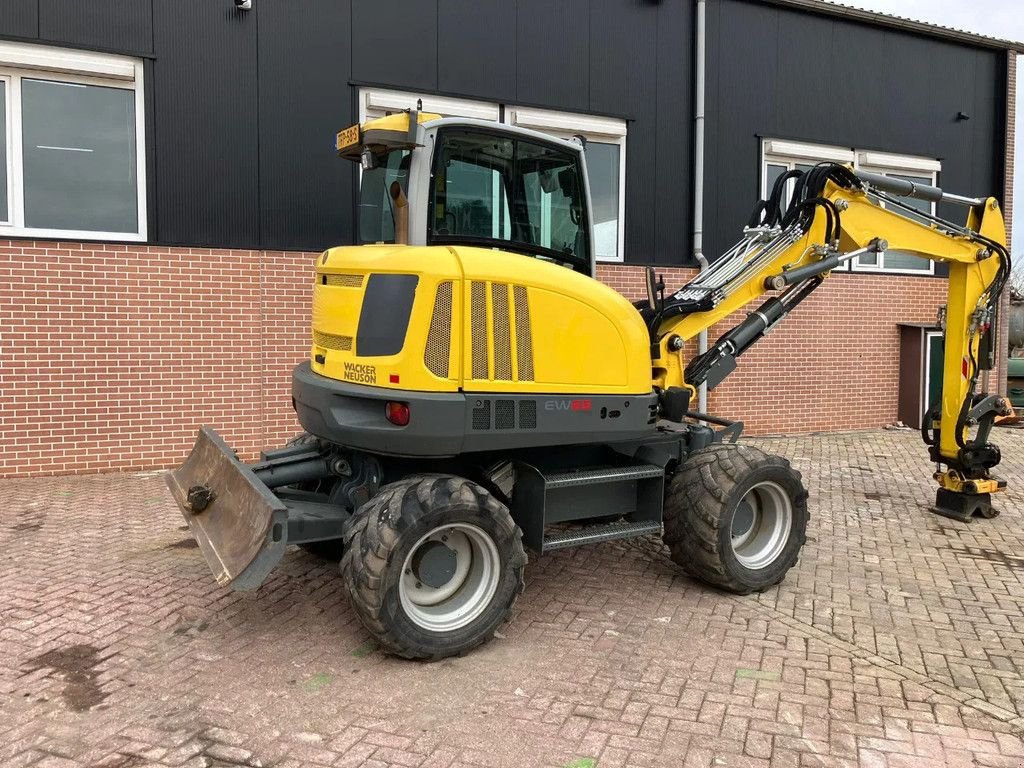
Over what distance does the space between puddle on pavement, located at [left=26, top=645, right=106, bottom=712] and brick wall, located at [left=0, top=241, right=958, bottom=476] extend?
4.44 m

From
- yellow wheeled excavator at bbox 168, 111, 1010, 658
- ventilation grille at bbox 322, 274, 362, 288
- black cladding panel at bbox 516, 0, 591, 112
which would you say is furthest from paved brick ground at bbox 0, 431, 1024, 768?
black cladding panel at bbox 516, 0, 591, 112

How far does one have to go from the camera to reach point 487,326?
13.9 feet

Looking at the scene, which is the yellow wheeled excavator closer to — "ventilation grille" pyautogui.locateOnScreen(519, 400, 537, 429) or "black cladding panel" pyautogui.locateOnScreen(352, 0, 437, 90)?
"ventilation grille" pyautogui.locateOnScreen(519, 400, 537, 429)

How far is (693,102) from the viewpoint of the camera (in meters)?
10.6

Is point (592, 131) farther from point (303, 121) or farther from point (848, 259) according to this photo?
point (848, 259)

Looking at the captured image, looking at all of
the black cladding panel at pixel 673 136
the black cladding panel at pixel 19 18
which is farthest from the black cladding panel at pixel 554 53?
the black cladding panel at pixel 19 18

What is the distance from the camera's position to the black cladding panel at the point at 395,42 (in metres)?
8.77

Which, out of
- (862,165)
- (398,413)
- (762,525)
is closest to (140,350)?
(398,413)

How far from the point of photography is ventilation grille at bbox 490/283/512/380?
4.25 metres

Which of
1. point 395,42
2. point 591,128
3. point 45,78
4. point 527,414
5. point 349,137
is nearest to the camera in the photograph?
point 527,414

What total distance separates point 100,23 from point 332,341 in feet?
17.6

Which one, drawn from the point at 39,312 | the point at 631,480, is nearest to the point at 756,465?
the point at 631,480

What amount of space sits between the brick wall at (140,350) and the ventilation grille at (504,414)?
507cm

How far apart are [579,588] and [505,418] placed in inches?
57.4
